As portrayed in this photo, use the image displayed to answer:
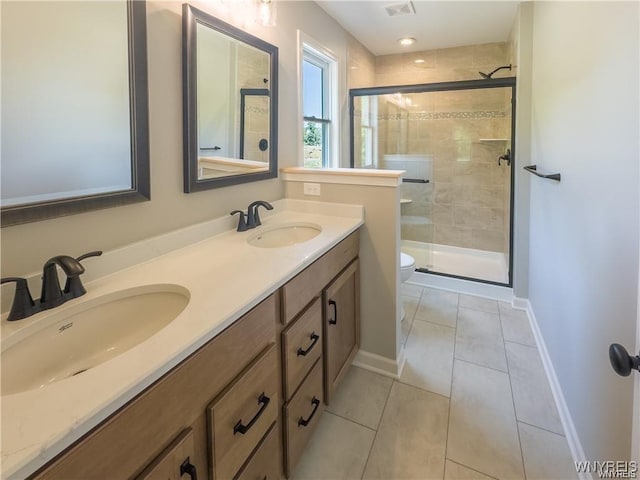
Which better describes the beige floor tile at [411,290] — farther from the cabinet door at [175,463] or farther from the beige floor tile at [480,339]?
the cabinet door at [175,463]

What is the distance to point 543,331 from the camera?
209 cm

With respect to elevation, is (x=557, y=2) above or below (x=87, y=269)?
above

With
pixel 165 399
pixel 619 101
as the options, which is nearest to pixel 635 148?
pixel 619 101

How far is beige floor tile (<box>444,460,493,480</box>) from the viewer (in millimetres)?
1352

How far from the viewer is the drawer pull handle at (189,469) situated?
757mm

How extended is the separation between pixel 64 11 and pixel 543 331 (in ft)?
8.59

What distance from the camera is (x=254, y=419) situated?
3.31 ft

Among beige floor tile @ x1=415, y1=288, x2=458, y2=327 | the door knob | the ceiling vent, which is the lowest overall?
beige floor tile @ x1=415, y1=288, x2=458, y2=327

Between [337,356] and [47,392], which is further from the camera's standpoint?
[337,356]

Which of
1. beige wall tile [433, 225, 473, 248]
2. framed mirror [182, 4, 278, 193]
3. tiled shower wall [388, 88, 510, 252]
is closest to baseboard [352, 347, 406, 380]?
framed mirror [182, 4, 278, 193]

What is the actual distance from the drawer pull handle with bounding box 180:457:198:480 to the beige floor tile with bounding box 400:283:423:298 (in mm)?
2418

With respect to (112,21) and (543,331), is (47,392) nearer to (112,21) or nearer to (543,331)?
(112,21)

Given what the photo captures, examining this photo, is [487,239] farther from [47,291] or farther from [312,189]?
[47,291]

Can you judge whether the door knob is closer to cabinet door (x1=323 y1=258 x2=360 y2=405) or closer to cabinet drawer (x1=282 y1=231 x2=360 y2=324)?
cabinet drawer (x1=282 y1=231 x2=360 y2=324)
